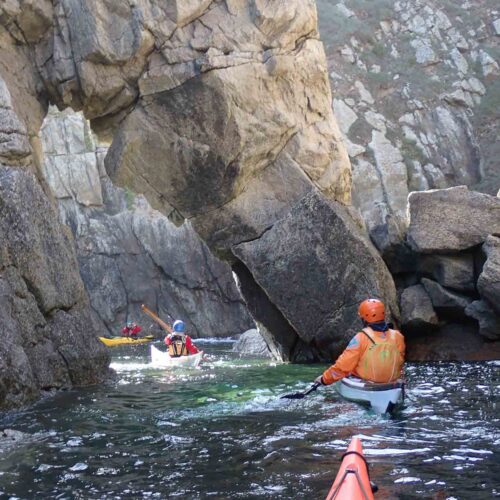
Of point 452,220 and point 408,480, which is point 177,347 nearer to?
point 452,220

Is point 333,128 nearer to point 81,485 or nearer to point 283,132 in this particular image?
point 283,132

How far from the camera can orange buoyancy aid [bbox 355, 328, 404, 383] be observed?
377 inches

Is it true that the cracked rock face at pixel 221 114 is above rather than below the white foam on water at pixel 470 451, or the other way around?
above

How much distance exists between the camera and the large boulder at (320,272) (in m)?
17.5

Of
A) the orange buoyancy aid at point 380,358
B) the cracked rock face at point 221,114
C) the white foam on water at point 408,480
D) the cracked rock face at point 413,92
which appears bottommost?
the white foam on water at point 408,480

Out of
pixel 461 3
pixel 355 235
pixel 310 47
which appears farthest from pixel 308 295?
pixel 461 3

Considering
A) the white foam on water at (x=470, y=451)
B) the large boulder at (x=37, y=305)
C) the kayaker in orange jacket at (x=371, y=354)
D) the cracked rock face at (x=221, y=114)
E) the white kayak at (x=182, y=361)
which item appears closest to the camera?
the white foam on water at (x=470, y=451)

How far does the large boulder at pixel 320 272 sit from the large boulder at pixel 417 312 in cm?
31

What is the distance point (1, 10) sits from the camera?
15.7 metres

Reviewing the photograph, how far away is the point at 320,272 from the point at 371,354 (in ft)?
26.6

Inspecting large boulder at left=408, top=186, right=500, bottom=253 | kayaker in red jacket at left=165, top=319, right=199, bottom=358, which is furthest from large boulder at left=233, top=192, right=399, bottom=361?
kayaker in red jacket at left=165, top=319, right=199, bottom=358

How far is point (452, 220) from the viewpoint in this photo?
18.0 m

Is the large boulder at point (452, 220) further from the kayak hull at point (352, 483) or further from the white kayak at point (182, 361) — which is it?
the kayak hull at point (352, 483)

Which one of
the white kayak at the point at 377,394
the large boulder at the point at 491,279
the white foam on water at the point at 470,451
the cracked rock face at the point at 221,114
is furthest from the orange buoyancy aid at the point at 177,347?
the white foam on water at the point at 470,451
